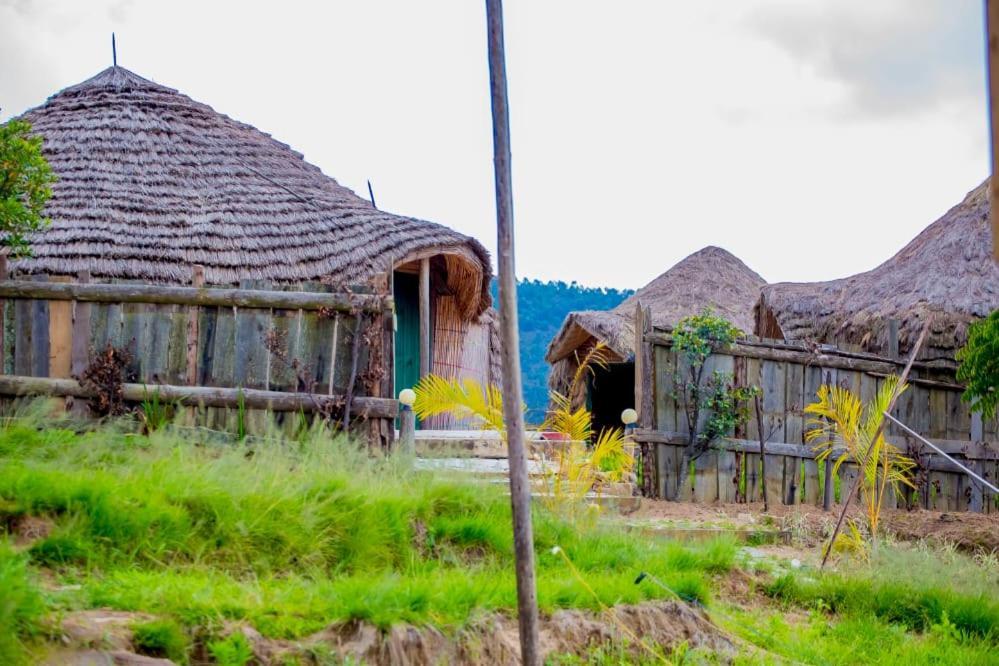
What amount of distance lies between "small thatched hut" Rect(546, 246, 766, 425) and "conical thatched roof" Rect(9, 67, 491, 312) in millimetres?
3361

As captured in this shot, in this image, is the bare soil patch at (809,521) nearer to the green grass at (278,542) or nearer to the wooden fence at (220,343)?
the green grass at (278,542)

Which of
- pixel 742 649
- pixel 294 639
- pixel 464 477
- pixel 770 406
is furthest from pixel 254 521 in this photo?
pixel 770 406

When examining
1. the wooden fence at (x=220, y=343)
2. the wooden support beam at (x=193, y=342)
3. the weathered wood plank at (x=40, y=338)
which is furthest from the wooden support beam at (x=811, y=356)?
the weathered wood plank at (x=40, y=338)

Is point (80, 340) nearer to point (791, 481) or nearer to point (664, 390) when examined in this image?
point (664, 390)

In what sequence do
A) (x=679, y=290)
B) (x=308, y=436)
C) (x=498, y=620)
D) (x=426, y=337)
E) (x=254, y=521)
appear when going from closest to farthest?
(x=498, y=620) < (x=254, y=521) < (x=308, y=436) < (x=426, y=337) < (x=679, y=290)

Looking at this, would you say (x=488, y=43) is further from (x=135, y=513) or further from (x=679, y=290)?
(x=679, y=290)

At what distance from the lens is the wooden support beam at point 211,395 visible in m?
7.20

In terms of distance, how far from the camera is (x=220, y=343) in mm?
7438

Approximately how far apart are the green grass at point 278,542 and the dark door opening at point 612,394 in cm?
1102

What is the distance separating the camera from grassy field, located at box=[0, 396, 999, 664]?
3.99 meters

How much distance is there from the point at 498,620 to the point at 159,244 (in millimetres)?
6354

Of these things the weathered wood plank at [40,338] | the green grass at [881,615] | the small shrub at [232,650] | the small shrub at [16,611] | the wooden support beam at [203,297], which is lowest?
the green grass at [881,615]

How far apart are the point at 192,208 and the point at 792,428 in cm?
647

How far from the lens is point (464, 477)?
632 centimetres
